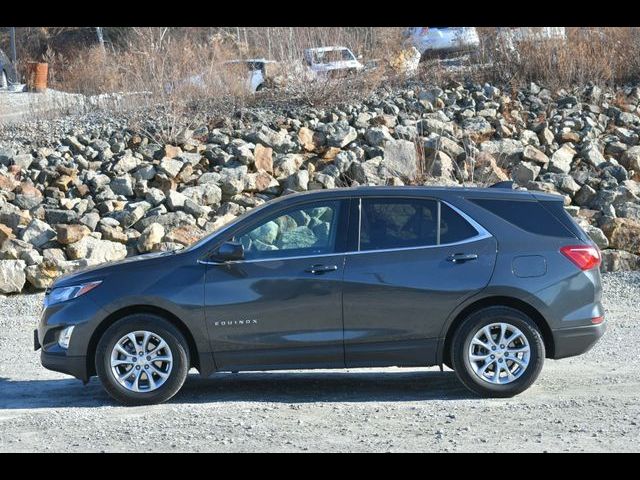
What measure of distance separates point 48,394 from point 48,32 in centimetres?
4364

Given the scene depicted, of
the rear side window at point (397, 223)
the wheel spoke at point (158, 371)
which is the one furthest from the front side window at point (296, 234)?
the wheel spoke at point (158, 371)

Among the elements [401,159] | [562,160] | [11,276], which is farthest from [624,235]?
[11,276]

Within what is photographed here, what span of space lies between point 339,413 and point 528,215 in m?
2.25

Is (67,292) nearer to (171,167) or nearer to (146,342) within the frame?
(146,342)

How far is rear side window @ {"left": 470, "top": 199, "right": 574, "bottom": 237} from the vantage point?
8570 mm

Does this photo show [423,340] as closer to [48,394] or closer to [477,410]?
[477,410]

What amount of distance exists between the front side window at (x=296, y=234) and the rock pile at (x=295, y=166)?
6.64 metres

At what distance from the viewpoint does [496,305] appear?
27.8ft

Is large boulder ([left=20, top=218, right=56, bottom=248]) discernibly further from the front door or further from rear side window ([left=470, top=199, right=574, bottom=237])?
rear side window ([left=470, top=199, right=574, bottom=237])

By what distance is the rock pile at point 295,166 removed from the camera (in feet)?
51.6

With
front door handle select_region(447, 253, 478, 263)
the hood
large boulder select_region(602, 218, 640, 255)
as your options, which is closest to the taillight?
front door handle select_region(447, 253, 478, 263)

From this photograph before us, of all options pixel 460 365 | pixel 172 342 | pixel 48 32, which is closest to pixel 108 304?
pixel 172 342

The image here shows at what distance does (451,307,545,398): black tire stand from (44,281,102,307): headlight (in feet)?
9.65

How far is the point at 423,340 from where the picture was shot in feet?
27.7
